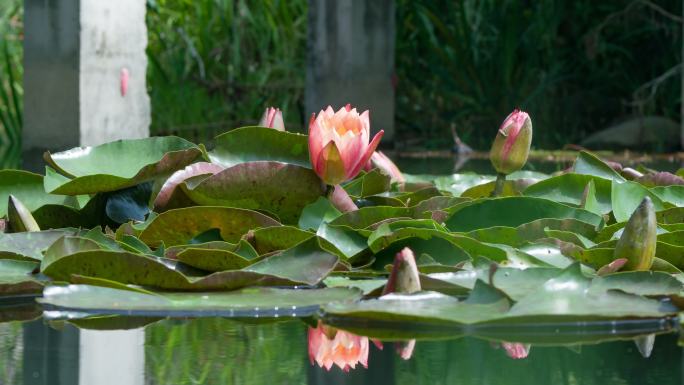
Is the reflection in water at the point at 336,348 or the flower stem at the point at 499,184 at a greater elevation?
the flower stem at the point at 499,184

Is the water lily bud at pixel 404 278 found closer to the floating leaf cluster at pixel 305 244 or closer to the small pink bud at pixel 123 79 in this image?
the floating leaf cluster at pixel 305 244

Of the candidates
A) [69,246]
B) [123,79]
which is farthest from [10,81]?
[69,246]

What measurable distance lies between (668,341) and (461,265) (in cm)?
38

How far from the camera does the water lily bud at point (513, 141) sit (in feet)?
6.37

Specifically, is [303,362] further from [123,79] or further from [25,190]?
[123,79]

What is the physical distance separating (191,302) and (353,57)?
17.6ft

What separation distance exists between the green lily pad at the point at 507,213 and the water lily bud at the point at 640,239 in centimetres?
24

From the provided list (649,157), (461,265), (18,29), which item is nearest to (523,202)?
(461,265)

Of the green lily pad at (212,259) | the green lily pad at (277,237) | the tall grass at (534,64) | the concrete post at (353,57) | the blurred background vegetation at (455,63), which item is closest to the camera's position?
the green lily pad at (212,259)

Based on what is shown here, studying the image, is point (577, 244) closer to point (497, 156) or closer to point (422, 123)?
point (497, 156)

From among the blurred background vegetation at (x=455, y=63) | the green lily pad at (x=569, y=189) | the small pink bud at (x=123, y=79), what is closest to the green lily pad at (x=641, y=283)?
the green lily pad at (x=569, y=189)

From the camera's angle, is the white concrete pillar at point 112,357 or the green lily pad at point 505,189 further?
the green lily pad at point 505,189

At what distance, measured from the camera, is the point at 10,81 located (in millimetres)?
5910

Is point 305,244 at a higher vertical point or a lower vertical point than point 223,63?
lower
